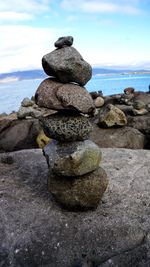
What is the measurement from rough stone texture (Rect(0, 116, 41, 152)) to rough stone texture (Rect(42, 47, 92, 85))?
653 cm

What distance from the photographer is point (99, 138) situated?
40.3 ft

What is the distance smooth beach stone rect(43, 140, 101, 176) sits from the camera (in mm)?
6504

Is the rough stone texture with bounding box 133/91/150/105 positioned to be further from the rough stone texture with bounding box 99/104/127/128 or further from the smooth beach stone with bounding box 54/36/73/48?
the smooth beach stone with bounding box 54/36/73/48

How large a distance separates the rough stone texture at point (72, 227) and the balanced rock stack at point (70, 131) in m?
0.41

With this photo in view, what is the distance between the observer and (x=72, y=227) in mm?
6219

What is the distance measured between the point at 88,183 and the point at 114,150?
4.01m

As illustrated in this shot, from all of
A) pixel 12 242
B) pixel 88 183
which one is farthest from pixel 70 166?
pixel 12 242

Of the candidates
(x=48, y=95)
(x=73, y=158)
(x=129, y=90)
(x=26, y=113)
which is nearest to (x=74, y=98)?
(x=48, y=95)

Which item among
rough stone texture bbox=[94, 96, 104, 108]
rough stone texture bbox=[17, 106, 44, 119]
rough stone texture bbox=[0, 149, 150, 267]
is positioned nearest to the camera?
rough stone texture bbox=[0, 149, 150, 267]

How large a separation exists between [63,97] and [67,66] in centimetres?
58

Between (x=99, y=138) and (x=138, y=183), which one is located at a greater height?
(x=138, y=183)

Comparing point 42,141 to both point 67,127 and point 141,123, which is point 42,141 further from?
point 67,127

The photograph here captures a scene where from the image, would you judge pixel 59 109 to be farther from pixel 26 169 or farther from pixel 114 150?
pixel 114 150

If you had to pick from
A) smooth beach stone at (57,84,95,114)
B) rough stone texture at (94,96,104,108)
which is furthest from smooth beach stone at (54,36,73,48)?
rough stone texture at (94,96,104,108)
